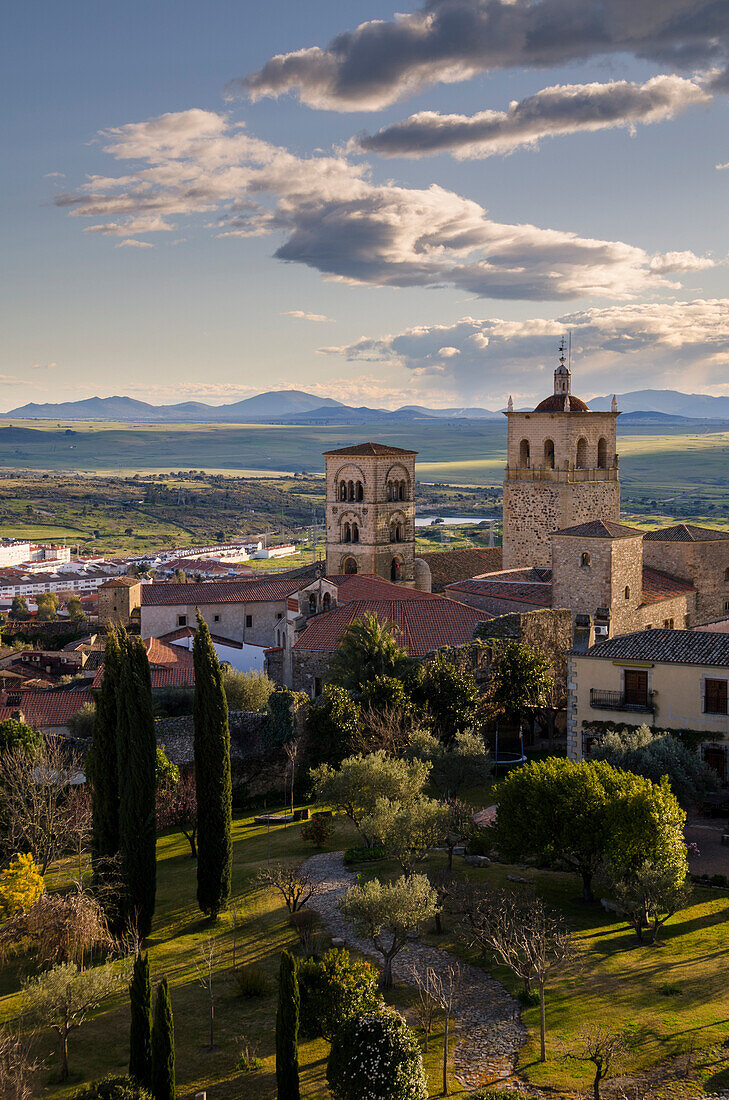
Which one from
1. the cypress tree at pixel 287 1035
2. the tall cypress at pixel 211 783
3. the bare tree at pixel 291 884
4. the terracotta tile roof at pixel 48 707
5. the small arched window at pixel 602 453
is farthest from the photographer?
the small arched window at pixel 602 453

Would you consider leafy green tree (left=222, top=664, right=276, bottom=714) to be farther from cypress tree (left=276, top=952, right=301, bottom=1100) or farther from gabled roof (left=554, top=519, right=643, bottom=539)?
cypress tree (left=276, top=952, right=301, bottom=1100)

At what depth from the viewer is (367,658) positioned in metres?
36.0

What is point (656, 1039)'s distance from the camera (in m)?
17.1

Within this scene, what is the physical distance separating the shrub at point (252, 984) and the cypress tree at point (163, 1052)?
13.1ft

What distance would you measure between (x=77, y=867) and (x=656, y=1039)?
→ 56.5ft

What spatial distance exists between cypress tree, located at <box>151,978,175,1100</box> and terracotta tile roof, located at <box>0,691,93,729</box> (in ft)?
85.1

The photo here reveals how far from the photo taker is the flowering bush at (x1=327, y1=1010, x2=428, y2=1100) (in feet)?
50.8

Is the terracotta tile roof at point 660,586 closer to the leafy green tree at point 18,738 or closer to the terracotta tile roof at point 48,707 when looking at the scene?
the leafy green tree at point 18,738

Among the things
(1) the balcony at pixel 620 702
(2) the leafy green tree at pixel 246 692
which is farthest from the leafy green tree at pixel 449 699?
(2) the leafy green tree at pixel 246 692

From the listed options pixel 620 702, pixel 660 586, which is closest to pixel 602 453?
pixel 660 586

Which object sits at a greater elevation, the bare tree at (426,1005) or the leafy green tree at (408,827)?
the leafy green tree at (408,827)

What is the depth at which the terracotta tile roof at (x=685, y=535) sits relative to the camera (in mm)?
45031

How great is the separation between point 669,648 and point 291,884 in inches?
518

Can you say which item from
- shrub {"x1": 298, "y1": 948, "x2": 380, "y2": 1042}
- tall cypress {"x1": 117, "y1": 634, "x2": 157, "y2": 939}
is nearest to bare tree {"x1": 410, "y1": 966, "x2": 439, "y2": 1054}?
shrub {"x1": 298, "y1": 948, "x2": 380, "y2": 1042}
